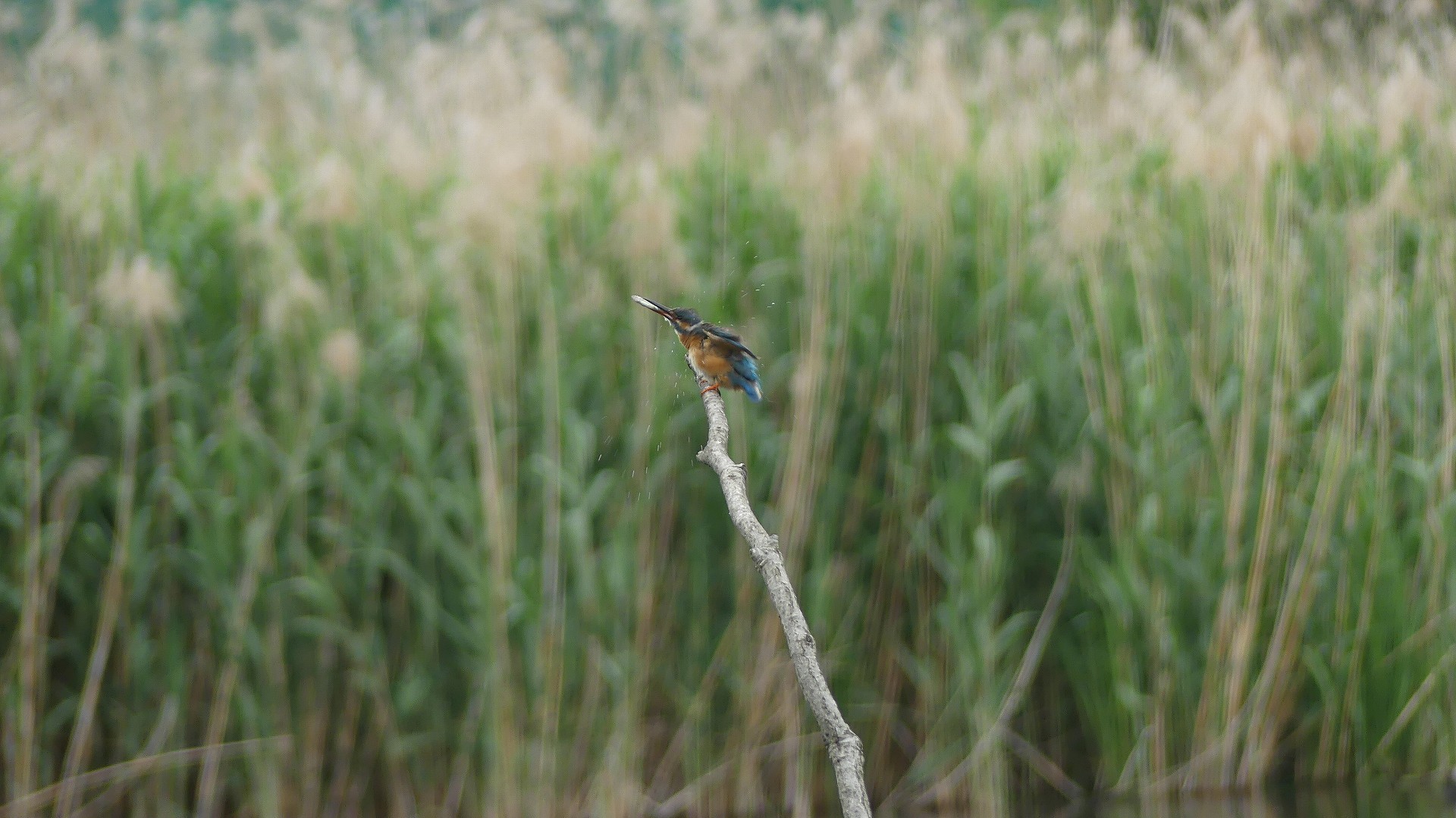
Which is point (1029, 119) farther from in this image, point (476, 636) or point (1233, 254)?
point (476, 636)

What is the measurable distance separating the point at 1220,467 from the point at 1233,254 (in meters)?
0.74

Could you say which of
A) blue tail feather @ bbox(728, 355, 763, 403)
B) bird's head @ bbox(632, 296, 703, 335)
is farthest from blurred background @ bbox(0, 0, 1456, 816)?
bird's head @ bbox(632, 296, 703, 335)

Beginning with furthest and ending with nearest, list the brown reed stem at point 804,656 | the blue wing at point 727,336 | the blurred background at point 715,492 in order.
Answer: the blurred background at point 715,492
the blue wing at point 727,336
the brown reed stem at point 804,656

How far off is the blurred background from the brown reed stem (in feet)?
8.87

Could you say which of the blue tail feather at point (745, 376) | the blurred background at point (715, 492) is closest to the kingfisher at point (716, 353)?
the blue tail feather at point (745, 376)

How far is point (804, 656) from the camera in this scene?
58 cm

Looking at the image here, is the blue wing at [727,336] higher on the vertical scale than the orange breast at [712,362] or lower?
higher

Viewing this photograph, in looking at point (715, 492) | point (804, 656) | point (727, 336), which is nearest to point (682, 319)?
point (727, 336)

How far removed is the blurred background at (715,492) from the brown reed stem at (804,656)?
106 inches

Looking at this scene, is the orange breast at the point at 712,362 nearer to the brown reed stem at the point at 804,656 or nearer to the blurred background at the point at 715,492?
the brown reed stem at the point at 804,656

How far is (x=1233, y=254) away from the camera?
13.6 ft

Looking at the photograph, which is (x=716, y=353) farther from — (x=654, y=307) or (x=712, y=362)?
(x=654, y=307)

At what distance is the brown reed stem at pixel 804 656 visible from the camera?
58 cm

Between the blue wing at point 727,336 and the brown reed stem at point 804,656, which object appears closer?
the brown reed stem at point 804,656
